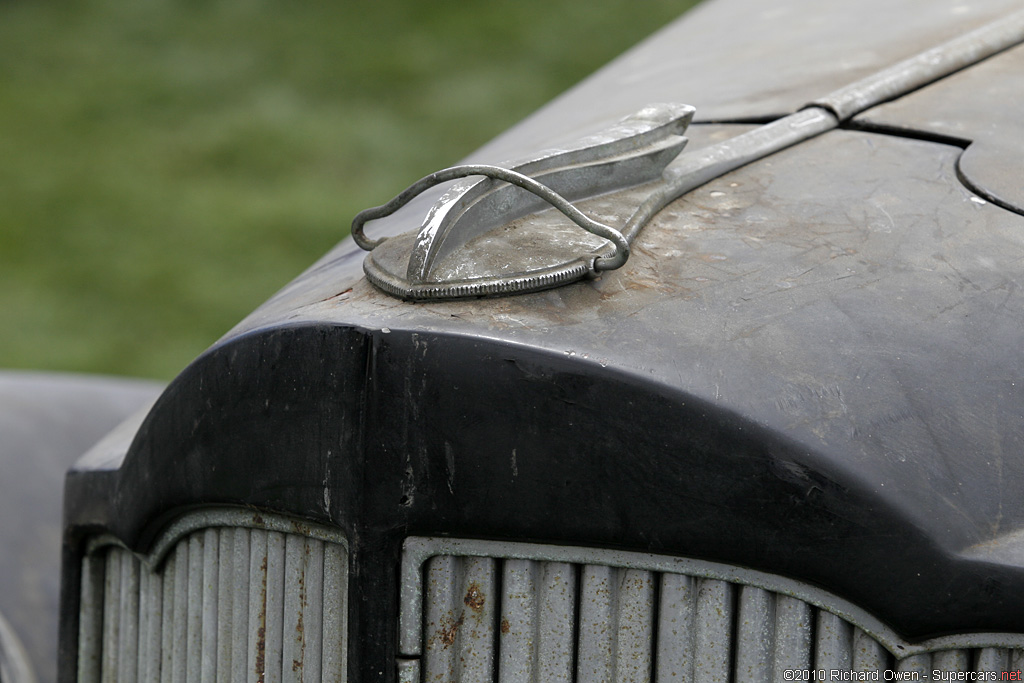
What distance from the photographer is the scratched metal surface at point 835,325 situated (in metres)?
1.05

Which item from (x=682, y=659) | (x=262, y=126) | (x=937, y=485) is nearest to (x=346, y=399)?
(x=682, y=659)

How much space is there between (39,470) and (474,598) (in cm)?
159

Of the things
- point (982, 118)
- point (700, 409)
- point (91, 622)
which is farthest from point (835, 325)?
point (91, 622)

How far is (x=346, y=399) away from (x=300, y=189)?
582 cm

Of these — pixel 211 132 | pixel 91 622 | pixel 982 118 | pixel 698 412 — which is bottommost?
pixel 91 622

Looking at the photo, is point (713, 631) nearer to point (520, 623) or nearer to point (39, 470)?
point (520, 623)

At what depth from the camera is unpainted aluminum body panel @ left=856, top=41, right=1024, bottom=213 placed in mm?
1351

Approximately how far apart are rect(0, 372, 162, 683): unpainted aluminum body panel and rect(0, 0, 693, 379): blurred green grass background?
266 centimetres

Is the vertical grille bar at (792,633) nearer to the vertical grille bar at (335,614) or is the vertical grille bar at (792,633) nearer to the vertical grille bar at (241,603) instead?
the vertical grille bar at (335,614)

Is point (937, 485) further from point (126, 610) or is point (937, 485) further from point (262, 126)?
point (262, 126)

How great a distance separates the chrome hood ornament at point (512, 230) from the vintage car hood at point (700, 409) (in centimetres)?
2

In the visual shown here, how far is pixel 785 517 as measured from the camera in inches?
41.0

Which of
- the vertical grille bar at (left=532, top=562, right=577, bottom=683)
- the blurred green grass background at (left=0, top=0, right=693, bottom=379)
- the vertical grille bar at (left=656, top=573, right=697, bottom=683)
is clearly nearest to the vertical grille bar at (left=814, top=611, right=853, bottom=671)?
the vertical grille bar at (left=656, top=573, right=697, bottom=683)

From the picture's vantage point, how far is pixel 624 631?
112cm
